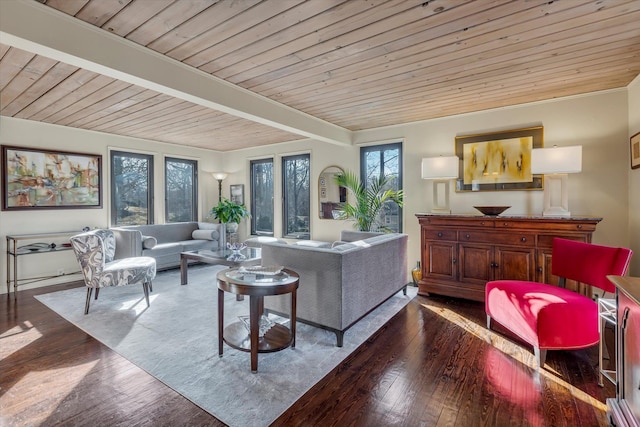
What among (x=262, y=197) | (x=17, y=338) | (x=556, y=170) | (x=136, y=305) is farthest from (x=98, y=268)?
(x=556, y=170)

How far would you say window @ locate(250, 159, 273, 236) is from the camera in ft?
20.9

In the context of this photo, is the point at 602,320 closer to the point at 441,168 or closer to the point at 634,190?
the point at 634,190

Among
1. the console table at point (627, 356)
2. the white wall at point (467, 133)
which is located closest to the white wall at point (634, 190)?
the white wall at point (467, 133)

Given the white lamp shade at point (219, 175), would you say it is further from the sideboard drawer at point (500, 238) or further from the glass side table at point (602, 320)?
the glass side table at point (602, 320)

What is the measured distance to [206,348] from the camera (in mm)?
2523

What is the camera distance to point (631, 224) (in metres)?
3.21

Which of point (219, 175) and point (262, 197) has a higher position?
point (219, 175)

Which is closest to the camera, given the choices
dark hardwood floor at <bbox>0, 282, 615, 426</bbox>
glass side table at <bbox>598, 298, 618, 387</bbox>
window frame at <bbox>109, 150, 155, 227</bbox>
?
dark hardwood floor at <bbox>0, 282, 615, 426</bbox>

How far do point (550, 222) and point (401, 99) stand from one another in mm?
2033

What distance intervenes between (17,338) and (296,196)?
4182mm

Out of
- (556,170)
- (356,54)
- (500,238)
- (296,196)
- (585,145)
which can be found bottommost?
(500,238)

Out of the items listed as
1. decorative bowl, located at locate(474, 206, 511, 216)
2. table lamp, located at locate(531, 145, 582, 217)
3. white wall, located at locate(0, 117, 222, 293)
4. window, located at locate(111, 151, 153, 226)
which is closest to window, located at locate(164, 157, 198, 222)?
white wall, located at locate(0, 117, 222, 293)

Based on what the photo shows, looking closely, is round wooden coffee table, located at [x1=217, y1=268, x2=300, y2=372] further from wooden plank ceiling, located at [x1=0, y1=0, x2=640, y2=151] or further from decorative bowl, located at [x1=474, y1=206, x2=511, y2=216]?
decorative bowl, located at [x1=474, y1=206, x2=511, y2=216]

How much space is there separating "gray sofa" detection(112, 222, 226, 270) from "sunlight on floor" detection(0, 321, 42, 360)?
1.65m
